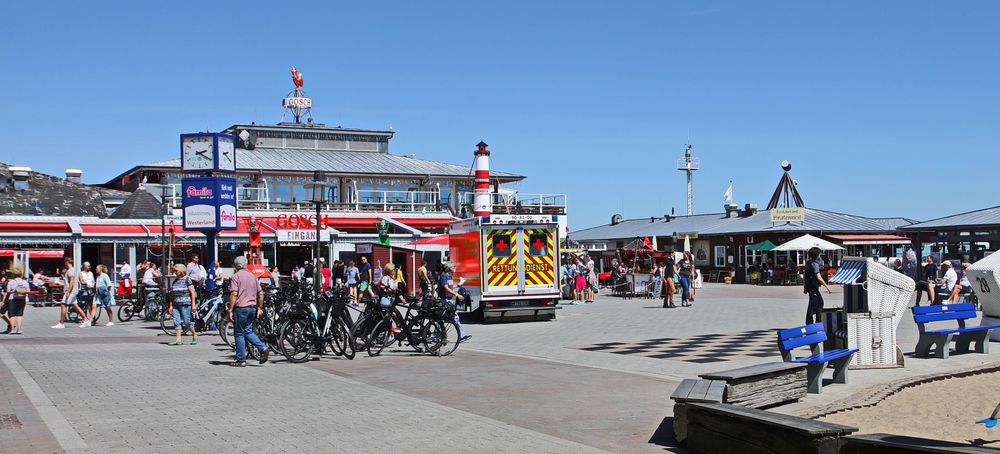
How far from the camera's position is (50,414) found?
8.71 m

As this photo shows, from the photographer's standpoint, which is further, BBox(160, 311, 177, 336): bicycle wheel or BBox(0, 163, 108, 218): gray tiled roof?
BBox(0, 163, 108, 218): gray tiled roof

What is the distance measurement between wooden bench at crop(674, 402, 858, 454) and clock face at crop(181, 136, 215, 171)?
16.6 meters

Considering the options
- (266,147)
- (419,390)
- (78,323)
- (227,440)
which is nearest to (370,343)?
(419,390)

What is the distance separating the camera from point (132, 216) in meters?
37.5

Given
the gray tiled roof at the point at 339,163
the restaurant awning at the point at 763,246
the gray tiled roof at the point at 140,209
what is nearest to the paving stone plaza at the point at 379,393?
the gray tiled roof at the point at 140,209

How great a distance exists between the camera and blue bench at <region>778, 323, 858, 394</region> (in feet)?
32.7

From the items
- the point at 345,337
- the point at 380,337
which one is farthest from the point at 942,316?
the point at 345,337

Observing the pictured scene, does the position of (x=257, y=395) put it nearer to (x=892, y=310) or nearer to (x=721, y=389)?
(x=721, y=389)

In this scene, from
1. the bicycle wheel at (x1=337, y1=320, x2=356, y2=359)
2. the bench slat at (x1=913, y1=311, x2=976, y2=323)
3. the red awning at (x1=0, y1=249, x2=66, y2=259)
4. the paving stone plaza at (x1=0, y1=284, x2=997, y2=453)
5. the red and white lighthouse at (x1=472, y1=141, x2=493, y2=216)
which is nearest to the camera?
the paving stone plaza at (x1=0, y1=284, x2=997, y2=453)

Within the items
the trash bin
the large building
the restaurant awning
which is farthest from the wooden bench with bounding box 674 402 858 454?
the restaurant awning

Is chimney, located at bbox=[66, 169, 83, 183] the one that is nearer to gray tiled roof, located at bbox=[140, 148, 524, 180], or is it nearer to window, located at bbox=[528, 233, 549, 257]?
gray tiled roof, located at bbox=[140, 148, 524, 180]

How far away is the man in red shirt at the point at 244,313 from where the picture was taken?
13125mm

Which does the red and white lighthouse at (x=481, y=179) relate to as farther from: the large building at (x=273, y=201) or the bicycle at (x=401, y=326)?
the bicycle at (x=401, y=326)

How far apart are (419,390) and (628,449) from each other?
12.3 ft
